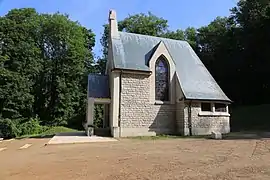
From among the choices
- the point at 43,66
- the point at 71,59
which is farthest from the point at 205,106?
the point at 43,66

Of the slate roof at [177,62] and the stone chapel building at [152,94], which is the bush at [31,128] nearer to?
the stone chapel building at [152,94]

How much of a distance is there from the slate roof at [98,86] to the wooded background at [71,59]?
1399 cm

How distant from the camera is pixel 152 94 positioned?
78.9ft

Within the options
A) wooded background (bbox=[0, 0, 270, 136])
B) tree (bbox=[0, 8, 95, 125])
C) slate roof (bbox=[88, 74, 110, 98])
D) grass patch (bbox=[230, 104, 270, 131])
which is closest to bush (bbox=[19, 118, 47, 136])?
wooded background (bbox=[0, 0, 270, 136])

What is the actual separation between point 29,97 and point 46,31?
12.3 metres

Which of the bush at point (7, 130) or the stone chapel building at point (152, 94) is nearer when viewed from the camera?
the stone chapel building at point (152, 94)

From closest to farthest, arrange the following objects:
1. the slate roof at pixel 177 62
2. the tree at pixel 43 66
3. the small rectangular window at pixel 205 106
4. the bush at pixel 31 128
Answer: the slate roof at pixel 177 62
the small rectangular window at pixel 205 106
the bush at pixel 31 128
the tree at pixel 43 66

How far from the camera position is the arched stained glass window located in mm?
24734

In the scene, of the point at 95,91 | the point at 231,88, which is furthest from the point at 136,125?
the point at 231,88

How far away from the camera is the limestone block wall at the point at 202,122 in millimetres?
23375

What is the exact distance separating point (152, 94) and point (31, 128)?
61.8 feet

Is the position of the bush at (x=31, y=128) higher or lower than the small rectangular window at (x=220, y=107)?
lower

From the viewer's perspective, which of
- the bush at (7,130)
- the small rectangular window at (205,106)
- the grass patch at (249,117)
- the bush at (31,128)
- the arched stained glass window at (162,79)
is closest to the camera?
the small rectangular window at (205,106)

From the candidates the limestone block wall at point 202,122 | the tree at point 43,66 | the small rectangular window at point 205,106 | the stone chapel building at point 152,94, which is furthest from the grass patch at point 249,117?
the tree at point 43,66
